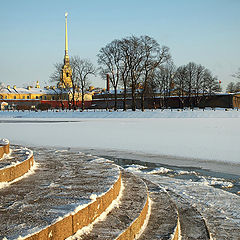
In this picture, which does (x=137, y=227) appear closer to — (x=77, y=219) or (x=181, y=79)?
(x=77, y=219)

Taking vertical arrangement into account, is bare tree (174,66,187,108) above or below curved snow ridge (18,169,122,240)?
above

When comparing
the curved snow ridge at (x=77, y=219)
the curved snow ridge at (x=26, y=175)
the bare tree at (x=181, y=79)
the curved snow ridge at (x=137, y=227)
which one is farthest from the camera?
the bare tree at (x=181, y=79)

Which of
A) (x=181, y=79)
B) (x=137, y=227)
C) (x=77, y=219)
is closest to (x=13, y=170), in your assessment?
(x=77, y=219)

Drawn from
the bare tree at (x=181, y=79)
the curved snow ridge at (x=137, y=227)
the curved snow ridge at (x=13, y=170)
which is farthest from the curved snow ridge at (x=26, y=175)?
the bare tree at (x=181, y=79)

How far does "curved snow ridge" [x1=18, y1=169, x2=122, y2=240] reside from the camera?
2754 millimetres

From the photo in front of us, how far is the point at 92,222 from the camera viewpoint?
11.0 feet

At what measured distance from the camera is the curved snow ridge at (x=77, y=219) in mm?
2754

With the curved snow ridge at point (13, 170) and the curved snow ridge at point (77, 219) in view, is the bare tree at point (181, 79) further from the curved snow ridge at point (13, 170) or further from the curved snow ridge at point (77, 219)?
the curved snow ridge at point (77, 219)

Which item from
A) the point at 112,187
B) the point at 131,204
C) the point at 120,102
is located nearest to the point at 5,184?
the point at 112,187

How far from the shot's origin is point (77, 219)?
314 cm

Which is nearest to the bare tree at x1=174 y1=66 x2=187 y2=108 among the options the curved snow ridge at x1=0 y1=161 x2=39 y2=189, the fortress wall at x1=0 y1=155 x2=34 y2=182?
the curved snow ridge at x1=0 y1=161 x2=39 y2=189

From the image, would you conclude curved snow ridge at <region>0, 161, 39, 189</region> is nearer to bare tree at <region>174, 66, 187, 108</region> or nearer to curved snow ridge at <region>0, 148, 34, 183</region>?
curved snow ridge at <region>0, 148, 34, 183</region>

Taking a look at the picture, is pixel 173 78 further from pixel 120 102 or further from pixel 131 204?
pixel 131 204

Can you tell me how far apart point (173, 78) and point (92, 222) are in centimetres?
6796
